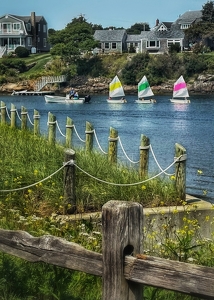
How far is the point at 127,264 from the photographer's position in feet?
12.6

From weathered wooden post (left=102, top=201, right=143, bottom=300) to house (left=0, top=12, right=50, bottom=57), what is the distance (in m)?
113

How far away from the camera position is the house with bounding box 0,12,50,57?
11600 centimetres

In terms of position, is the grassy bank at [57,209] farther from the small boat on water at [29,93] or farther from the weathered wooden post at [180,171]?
the small boat on water at [29,93]

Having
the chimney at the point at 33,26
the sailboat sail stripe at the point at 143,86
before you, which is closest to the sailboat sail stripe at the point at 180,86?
the sailboat sail stripe at the point at 143,86

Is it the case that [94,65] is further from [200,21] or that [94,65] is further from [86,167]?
[86,167]

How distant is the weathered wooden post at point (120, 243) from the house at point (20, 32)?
113130 mm

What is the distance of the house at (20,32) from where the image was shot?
381 ft

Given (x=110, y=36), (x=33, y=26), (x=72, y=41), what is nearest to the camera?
(x=72, y=41)

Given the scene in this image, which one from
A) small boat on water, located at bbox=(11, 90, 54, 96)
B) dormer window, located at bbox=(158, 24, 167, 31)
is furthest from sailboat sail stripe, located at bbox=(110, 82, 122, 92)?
dormer window, located at bbox=(158, 24, 167, 31)

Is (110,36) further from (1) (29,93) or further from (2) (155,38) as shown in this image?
(1) (29,93)

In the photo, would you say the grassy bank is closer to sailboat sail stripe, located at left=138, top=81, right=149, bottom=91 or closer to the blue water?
the blue water

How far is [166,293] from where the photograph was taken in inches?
210

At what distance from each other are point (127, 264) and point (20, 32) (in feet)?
373

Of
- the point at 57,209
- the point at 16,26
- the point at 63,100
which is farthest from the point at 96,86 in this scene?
the point at 57,209
